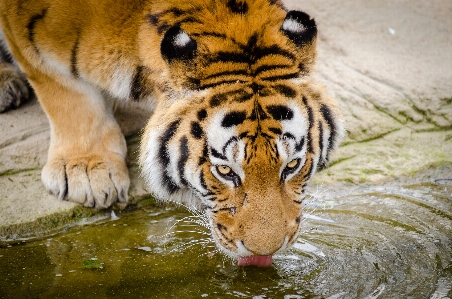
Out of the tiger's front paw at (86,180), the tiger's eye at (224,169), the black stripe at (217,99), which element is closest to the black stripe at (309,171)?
the tiger's eye at (224,169)

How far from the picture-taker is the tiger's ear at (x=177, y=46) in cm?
274

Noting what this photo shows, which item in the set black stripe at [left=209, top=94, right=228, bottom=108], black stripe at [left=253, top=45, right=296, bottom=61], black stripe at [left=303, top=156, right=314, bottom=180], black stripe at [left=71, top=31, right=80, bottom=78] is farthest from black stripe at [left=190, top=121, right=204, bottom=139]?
black stripe at [left=71, top=31, right=80, bottom=78]

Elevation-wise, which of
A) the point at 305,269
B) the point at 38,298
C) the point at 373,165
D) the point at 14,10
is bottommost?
the point at 38,298

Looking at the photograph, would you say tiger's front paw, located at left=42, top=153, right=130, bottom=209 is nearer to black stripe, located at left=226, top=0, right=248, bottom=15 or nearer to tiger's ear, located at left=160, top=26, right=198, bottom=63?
tiger's ear, located at left=160, top=26, right=198, bottom=63

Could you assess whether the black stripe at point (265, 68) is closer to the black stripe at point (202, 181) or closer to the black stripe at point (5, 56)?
the black stripe at point (202, 181)

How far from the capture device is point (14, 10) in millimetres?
3605

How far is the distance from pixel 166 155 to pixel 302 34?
80cm

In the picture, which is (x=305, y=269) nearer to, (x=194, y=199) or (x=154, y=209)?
(x=194, y=199)

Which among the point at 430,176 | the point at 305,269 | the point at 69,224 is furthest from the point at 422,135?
the point at 69,224

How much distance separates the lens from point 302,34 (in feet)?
9.62

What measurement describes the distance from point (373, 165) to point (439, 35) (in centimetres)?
147

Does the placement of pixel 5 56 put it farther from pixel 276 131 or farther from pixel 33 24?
pixel 276 131

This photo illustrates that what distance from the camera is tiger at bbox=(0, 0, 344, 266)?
2779 millimetres

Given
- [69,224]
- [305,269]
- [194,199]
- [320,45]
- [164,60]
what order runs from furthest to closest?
[320,45]
[69,224]
[194,199]
[305,269]
[164,60]
